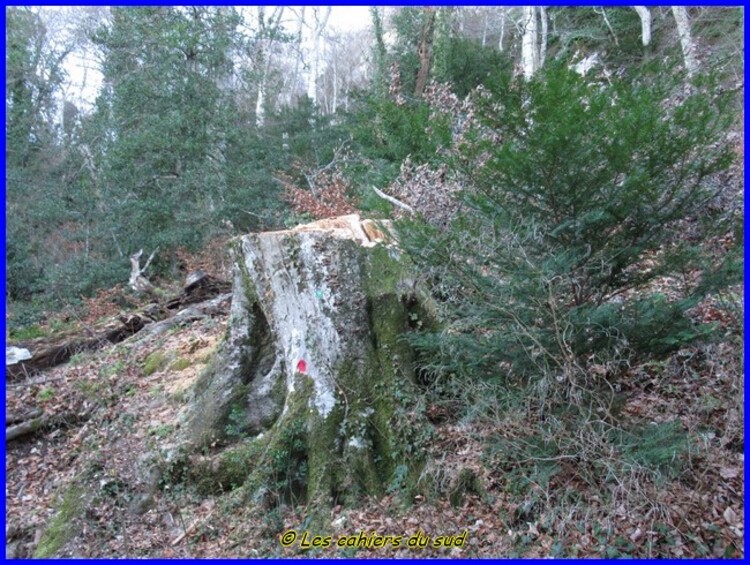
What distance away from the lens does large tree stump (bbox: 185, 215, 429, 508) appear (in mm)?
3975

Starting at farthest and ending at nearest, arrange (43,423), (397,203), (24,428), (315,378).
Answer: (43,423), (24,428), (397,203), (315,378)

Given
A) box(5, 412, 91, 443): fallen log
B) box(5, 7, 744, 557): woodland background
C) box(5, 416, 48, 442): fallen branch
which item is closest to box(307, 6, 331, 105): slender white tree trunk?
box(5, 412, 91, 443): fallen log

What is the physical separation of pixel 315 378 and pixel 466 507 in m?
1.48

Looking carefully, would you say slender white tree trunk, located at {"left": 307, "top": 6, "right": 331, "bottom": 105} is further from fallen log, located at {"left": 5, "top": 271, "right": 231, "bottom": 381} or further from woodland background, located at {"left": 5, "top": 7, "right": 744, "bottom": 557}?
woodland background, located at {"left": 5, "top": 7, "right": 744, "bottom": 557}

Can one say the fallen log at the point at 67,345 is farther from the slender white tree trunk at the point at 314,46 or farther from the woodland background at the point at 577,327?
the slender white tree trunk at the point at 314,46

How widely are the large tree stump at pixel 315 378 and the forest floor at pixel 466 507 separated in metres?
0.22

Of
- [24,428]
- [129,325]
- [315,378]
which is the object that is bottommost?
[24,428]

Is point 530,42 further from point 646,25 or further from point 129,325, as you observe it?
point 129,325

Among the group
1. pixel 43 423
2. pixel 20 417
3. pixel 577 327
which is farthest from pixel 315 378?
pixel 20 417

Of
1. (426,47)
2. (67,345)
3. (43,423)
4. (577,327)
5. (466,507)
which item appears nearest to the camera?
(577,327)

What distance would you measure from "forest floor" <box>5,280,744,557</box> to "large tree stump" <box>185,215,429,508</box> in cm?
22

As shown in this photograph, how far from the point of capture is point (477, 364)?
142 inches

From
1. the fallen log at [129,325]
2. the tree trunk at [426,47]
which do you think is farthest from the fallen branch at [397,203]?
the tree trunk at [426,47]

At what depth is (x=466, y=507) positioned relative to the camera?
3646mm
